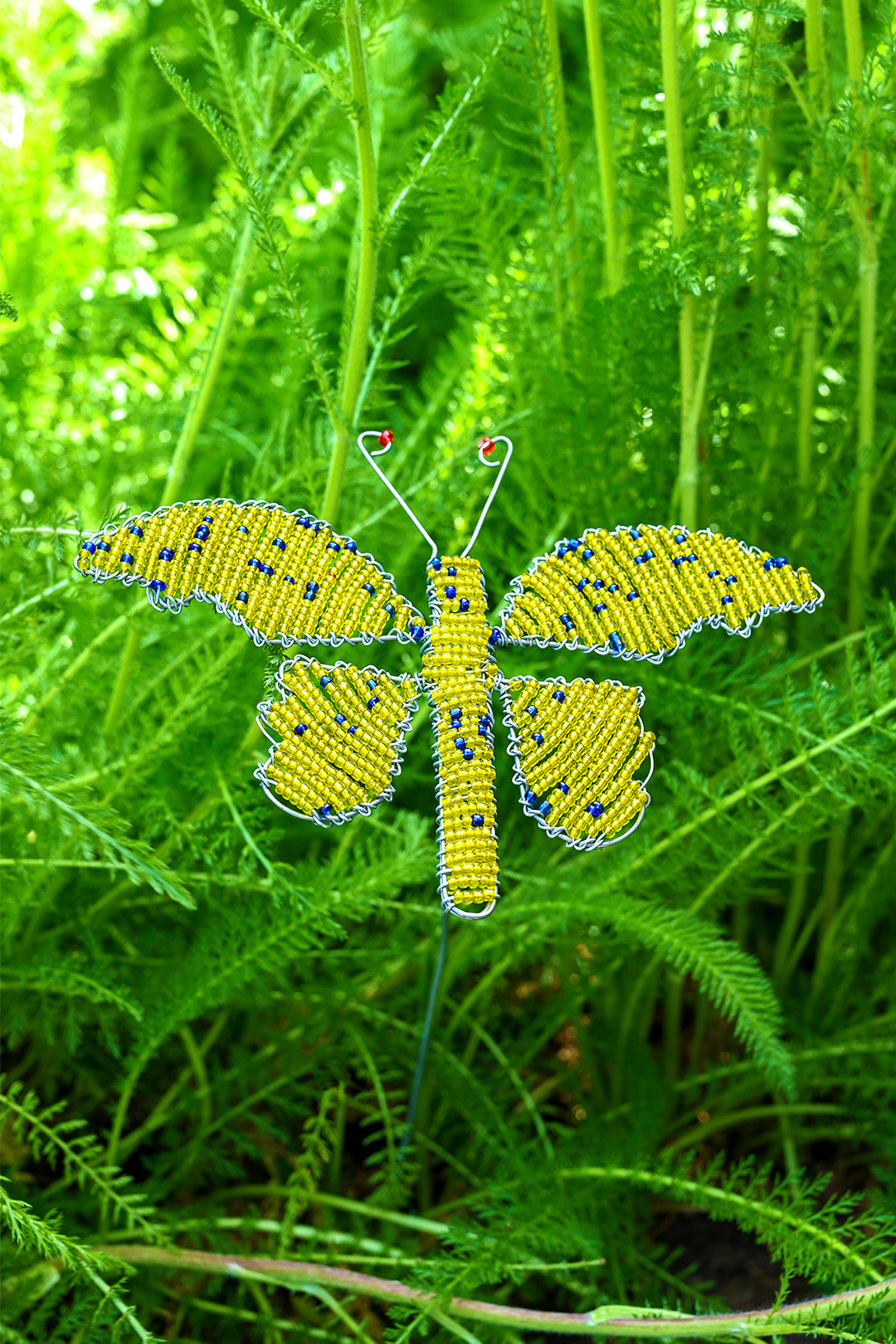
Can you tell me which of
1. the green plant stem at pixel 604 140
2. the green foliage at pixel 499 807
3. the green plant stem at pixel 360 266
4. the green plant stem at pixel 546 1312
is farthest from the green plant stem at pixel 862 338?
the green plant stem at pixel 546 1312

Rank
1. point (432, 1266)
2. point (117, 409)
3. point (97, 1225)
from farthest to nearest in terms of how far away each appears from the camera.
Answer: point (117, 409), point (97, 1225), point (432, 1266)

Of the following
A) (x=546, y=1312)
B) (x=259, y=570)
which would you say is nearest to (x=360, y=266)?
(x=259, y=570)

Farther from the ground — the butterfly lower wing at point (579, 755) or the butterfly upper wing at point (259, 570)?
the butterfly upper wing at point (259, 570)

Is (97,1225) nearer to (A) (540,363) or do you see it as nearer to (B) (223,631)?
(B) (223,631)

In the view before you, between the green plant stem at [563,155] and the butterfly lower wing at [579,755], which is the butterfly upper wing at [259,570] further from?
the green plant stem at [563,155]

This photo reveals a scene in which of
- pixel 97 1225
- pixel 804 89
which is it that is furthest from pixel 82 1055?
pixel 804 89

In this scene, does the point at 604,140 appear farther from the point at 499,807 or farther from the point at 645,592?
the point at 499,807
